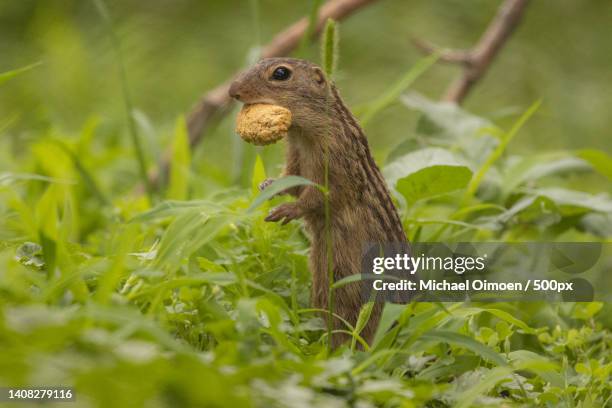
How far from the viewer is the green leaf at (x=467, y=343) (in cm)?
256

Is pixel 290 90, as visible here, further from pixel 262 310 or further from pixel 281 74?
pixel 262 310

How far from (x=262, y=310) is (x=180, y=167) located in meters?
1.88

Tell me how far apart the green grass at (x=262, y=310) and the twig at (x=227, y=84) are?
66 cm

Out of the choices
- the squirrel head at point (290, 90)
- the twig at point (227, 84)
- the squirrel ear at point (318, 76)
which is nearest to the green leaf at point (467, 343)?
the squirrel head at point (290, 90)

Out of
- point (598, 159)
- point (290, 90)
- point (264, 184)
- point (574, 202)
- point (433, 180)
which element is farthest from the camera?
point (598, 159)

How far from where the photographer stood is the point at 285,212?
2967mm

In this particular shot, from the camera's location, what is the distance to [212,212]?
280cm

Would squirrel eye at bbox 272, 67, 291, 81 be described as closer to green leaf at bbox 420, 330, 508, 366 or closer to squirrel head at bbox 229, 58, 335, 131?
squirrel head at bbox 229, 58, 335, 131

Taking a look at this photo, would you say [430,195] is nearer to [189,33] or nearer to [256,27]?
[256,27]

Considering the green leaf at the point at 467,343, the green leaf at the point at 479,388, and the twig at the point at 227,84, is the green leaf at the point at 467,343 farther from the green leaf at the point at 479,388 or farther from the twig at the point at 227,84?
the twig at the point at 227,84

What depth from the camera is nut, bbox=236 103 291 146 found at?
2.93 metres

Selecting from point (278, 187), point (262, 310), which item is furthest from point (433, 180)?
point (262, 310)

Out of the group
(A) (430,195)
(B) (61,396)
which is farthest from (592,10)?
(B) (61,396)

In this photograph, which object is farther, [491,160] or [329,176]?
[491,160]
